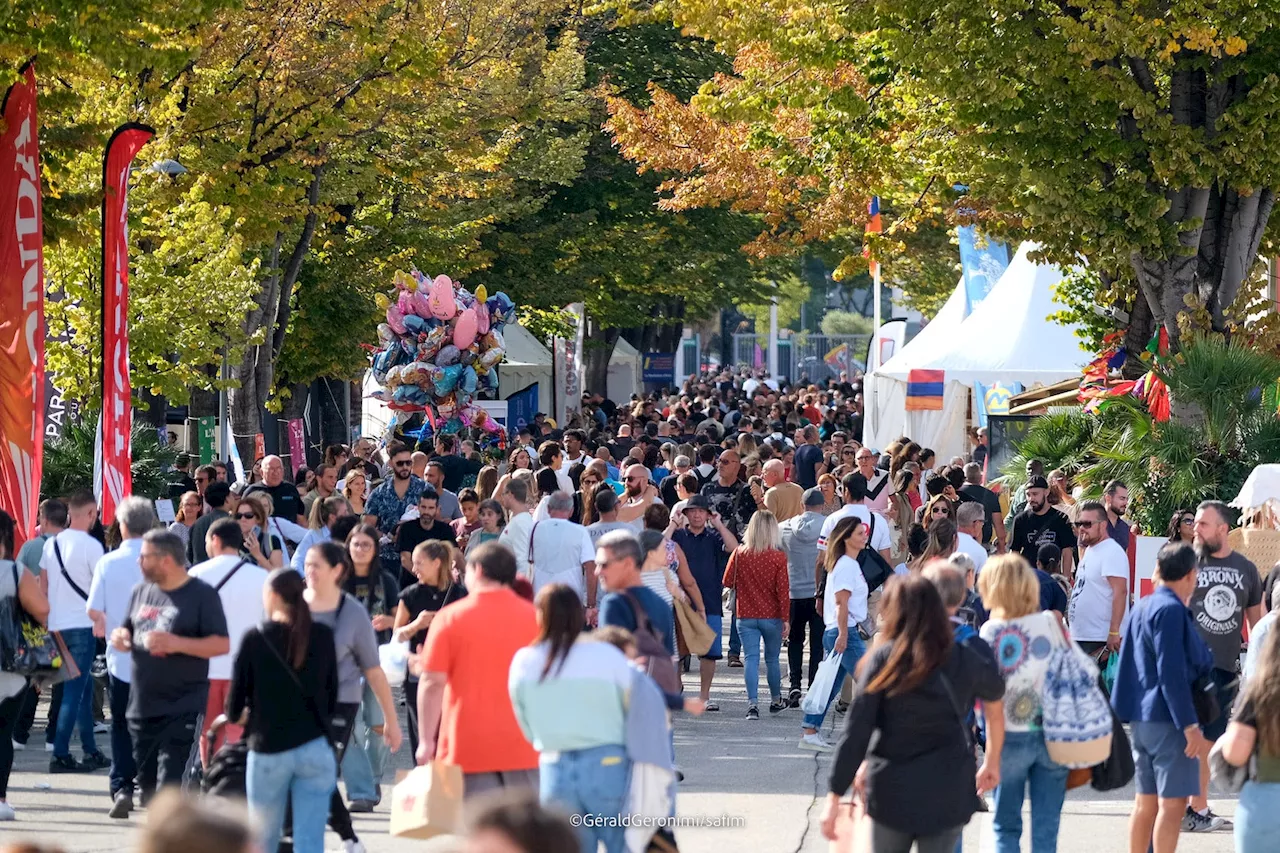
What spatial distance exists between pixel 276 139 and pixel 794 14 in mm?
5652

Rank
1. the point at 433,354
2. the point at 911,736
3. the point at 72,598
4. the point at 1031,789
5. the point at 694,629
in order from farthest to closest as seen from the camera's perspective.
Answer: the point at 433,354, the point at 694,629, the point at 72,598, the point at 1031,789, the point at 911,736

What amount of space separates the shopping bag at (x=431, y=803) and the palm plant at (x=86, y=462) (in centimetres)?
984

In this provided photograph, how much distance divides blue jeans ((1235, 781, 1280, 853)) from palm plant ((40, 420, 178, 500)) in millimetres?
11546

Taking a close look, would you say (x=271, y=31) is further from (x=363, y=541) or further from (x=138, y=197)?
(x=363, y=541)

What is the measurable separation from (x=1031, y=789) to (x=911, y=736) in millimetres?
1279

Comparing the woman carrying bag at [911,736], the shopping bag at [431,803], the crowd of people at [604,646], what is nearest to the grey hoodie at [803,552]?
the crowd of people at [604,646]

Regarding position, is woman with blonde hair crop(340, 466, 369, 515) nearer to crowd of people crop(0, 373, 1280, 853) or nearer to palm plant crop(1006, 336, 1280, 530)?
crowd of people crop(0, 373, 1280, 853)

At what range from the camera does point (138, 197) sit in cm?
1816

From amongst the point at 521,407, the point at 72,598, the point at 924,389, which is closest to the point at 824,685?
the point at 72,598

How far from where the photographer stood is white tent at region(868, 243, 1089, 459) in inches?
1041

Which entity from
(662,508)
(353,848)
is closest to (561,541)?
(662,508)

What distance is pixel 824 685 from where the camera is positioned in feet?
38.7

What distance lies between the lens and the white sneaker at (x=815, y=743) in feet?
39.2

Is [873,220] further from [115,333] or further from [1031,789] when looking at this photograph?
[1031,789]
